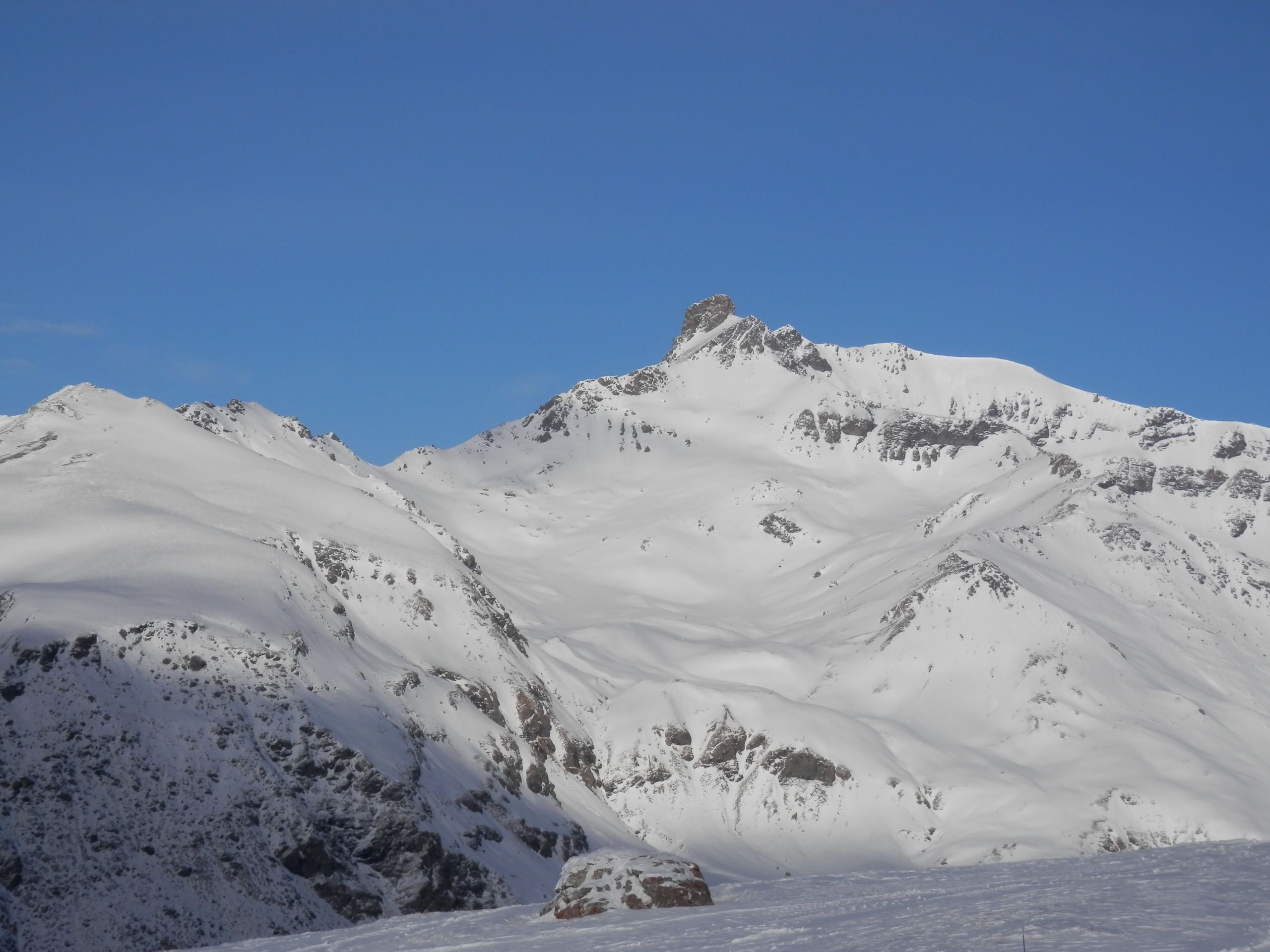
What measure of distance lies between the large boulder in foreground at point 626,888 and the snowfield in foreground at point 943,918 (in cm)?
79

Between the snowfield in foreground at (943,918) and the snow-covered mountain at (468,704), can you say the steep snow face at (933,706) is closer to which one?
the snow-covered mountain at (468,704)

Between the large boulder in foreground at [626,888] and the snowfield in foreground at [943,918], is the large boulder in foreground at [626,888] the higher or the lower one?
the higher one

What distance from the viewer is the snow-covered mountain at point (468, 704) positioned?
260ft

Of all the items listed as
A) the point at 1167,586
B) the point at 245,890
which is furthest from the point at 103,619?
the point at 1167,586

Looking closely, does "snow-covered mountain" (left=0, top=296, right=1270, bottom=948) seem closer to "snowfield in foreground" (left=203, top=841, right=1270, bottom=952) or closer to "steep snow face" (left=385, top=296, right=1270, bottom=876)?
"steep snow face" (left=385, top=296, right=1270, bottom=876)

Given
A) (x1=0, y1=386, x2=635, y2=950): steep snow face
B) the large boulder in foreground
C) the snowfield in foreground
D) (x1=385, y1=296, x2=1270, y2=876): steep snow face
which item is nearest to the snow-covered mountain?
(x1=0, y1=386, x2=635, y2=950): steep snow face

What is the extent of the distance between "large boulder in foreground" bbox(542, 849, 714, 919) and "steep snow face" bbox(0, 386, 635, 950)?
145 ft

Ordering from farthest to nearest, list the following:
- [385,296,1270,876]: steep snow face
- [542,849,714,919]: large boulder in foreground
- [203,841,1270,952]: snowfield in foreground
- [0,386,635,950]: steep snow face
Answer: [385,296,1270,876]: steep snow face < [0,386,635,950]: steep snow face < [542,849,714,919]: large boulder in foreground < [203,841,1270,952]: snowfield in foreground

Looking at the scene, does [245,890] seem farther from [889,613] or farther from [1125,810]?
[889,613]

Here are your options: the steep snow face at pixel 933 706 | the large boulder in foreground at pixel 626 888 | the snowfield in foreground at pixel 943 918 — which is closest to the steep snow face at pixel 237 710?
the steep snow face at pixel 933 706

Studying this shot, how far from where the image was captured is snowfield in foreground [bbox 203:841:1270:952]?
22844 millimetres

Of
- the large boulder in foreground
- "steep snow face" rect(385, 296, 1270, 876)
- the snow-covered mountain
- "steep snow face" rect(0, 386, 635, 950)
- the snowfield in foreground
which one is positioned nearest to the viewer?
the snowfield in foreground

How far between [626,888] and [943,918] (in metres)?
10.4

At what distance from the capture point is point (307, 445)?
608ft
